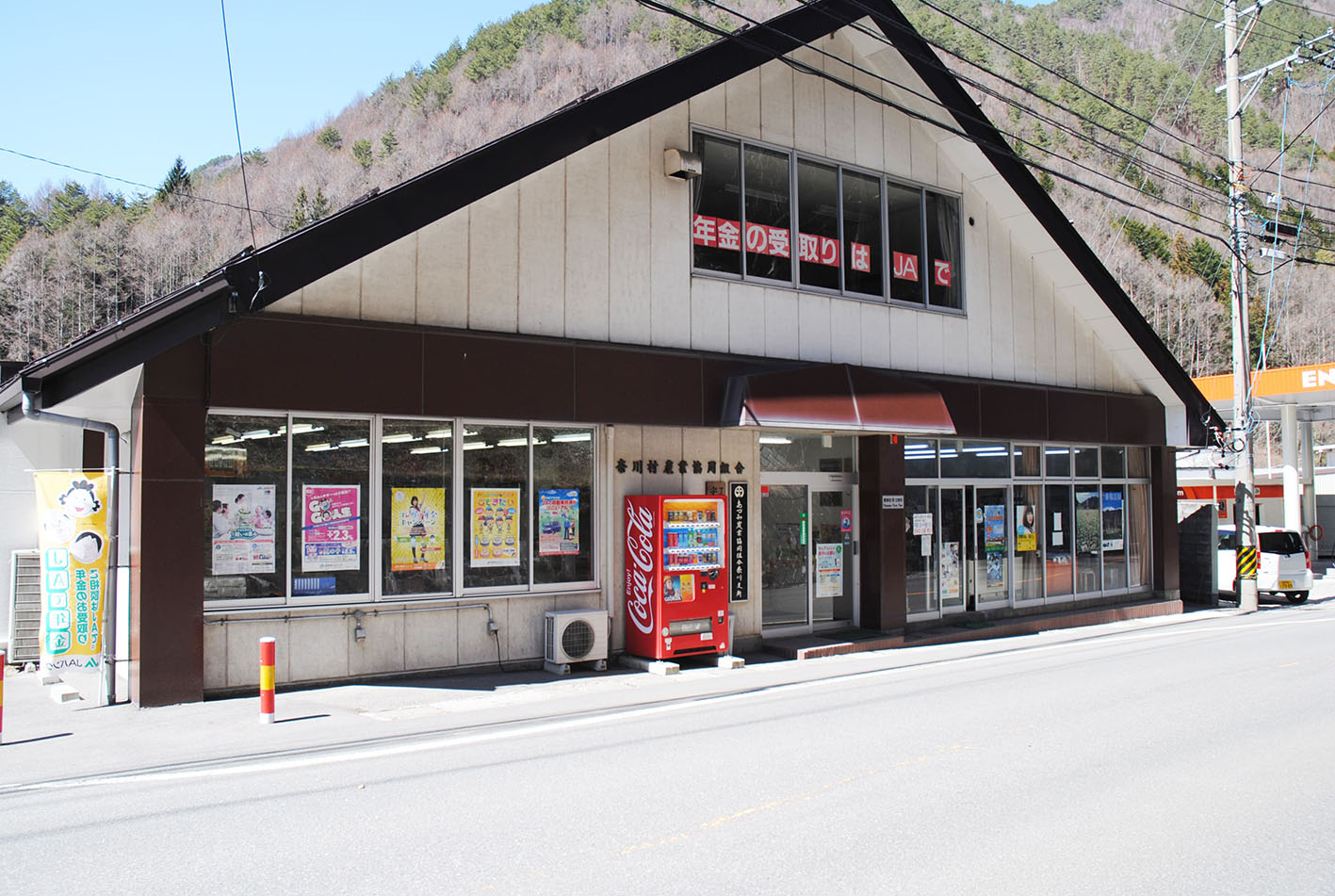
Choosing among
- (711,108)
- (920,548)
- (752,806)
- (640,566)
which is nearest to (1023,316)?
(920,548)

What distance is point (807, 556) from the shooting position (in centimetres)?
1509

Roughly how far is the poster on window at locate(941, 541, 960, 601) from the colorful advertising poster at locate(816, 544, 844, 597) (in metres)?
2.37

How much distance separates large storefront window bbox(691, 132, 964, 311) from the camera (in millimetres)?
13992

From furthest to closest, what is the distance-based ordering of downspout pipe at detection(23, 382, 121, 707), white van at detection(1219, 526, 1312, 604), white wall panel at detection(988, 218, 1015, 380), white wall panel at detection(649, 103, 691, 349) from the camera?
white van at detection(1219, 526, 1312, 604), white wall panel at detection(988, 218, 1015, 380), white wall panel at detection(649, 103, 691, 349), downspout pipe at detection(23, 382, 121, 707)

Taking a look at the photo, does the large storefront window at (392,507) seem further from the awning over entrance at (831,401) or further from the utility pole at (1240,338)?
the utility pole at (1240,338)

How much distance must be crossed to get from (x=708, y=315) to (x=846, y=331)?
8.87ft

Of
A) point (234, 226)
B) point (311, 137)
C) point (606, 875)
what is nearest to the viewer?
point (606, 875)

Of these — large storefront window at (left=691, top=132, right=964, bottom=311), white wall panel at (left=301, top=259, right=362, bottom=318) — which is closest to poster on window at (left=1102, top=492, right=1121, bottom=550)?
large storefront window at (left=691, top=132, right=964, bottom=311)

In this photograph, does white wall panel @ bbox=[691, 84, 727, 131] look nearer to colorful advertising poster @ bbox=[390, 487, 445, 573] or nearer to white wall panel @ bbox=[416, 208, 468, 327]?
white wall panel @ bbox=[416, 208, 468, 327]

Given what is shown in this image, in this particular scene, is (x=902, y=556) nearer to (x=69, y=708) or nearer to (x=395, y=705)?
(x=395, y=705)

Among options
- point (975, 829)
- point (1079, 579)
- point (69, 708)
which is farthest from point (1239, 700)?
point (69, 708)

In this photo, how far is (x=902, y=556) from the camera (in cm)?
1564

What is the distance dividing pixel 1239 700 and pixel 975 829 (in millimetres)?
5580

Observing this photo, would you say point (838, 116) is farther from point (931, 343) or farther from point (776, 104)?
point (931, 343)
